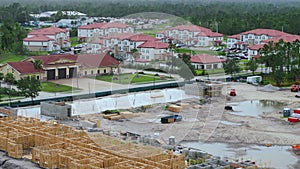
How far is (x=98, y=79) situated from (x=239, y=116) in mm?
6280

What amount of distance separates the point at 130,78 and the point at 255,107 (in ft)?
13.8

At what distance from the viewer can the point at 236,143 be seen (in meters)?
13.5

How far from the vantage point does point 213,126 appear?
1511cm

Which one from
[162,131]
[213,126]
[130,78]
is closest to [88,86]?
[130,78]

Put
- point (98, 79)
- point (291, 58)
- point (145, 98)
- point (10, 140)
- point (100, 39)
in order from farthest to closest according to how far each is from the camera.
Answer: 1. point (291, 58)
2. point (98, 79)
3. point (145, 98)
4. point (100, 39)
5. point (10, 140)

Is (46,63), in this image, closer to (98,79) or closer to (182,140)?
(98,79)

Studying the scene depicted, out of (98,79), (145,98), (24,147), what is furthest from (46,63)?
(24,147)

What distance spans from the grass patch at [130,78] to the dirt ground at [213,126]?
179 centimetres

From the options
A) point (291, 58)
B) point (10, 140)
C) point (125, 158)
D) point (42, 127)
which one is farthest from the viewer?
point (291, 58)

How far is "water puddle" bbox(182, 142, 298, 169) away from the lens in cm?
1184

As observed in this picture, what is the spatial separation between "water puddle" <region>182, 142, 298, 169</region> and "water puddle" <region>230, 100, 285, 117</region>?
354 centimetres

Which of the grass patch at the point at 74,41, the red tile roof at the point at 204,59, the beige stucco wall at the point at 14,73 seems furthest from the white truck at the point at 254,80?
the grass patch at the point at 74,41

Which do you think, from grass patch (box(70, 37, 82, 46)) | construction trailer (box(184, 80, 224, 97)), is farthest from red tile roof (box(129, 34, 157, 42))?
grass patch (box(70, 37, 82, 46))

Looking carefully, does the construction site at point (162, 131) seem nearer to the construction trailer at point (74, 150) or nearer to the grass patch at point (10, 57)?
the construction trailer at point (74, 150)
